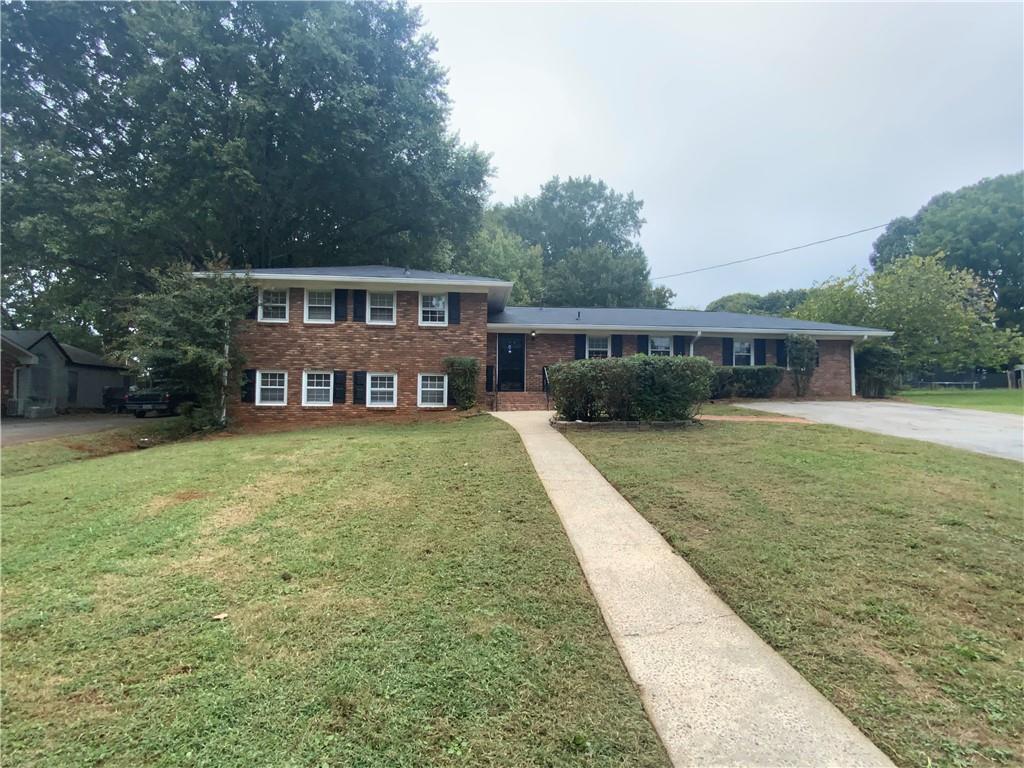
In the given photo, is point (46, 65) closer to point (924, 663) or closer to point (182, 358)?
point (182, 358)

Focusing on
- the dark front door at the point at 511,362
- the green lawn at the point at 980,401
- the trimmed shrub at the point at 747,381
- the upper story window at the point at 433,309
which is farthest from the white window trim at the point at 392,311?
the green lawn at the point at 980,401

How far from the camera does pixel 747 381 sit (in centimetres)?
1817

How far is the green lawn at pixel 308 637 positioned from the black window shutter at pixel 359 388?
9.67 meters

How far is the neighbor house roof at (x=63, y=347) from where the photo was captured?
22652 millimetres

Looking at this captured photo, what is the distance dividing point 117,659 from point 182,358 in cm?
1195

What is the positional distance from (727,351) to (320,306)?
1445 cm

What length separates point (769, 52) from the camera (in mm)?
11477

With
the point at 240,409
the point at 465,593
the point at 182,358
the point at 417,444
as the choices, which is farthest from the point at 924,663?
the point at 240,409

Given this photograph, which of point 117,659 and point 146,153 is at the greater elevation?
point 146,153

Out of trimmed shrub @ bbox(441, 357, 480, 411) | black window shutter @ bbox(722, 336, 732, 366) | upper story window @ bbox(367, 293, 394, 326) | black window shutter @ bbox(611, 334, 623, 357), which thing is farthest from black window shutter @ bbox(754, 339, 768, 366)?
upper story window @ bbox(367, 293, 394, 326)

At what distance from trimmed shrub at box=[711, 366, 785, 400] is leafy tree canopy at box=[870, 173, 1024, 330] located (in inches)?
1056

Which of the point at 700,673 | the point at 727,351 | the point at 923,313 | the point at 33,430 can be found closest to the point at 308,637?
the point at 700,673

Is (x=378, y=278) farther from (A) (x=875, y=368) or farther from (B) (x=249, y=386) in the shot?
(A) (x=875, y=368)

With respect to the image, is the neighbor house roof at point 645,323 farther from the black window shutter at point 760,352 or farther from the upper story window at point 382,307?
the upper story window at point 382,307
